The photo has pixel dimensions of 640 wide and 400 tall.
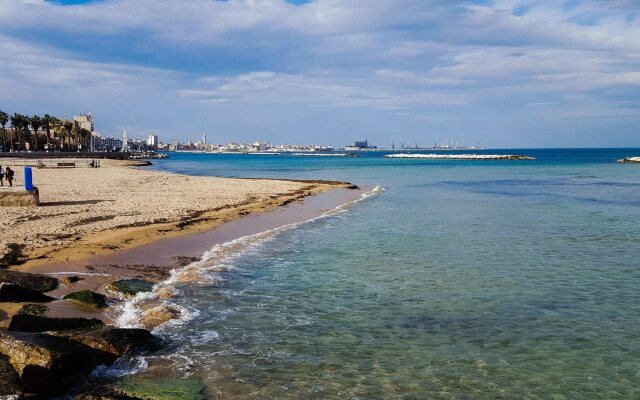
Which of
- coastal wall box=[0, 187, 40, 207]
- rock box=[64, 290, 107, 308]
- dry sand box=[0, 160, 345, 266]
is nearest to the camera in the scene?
rock box=[64, 290, 107, 308]

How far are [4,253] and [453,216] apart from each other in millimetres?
21023

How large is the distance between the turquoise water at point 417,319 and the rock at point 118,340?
476 millimetres

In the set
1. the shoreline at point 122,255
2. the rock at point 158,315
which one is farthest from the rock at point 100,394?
the rock at point 158,315

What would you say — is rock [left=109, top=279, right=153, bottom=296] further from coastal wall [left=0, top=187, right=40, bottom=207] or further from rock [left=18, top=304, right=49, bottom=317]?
coastal wall [left=0, top=187, right=40, bottom=207]

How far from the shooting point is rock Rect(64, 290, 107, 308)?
11203 mm

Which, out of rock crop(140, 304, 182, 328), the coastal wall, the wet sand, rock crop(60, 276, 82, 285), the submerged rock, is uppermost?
the coastal wall

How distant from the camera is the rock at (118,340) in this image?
27.9ft

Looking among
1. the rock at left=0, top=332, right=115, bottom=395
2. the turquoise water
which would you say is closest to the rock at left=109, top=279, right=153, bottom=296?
the turquoise water

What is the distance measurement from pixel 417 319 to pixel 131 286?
22.2 feet

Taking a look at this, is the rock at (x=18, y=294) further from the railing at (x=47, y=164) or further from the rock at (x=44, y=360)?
the railing at (x=47, y=164)

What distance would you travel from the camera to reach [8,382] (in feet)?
23.0

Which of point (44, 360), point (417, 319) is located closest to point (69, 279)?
point (44, 360)

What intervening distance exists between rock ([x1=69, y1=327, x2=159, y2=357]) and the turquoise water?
476 mm

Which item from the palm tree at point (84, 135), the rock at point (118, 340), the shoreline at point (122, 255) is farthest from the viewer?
the palm tree at point (84, 135)
